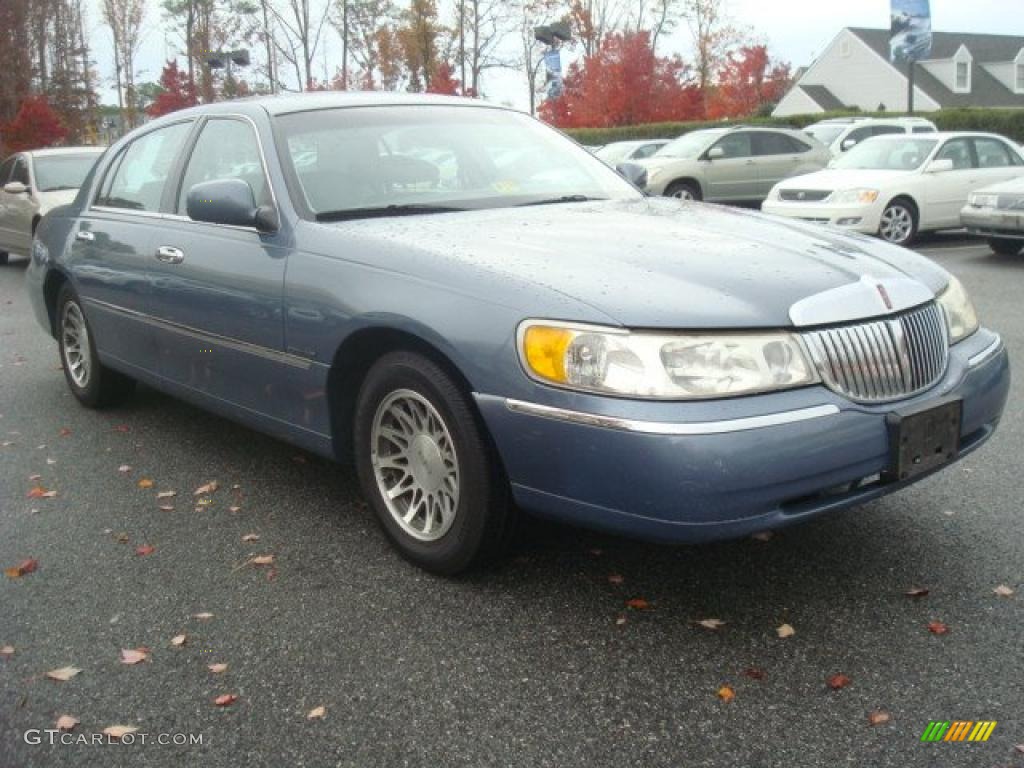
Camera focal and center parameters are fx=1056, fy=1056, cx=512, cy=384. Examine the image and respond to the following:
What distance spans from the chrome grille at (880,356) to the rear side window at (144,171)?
10.8 ft

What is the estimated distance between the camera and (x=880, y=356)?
9.96ft

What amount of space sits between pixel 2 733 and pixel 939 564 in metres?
2.84

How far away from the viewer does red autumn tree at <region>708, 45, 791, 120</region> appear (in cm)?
5644

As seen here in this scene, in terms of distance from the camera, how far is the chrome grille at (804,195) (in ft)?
44.2

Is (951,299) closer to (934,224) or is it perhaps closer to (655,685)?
(655,685)

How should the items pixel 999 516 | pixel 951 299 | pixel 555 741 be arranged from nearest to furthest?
pixel 555 741 → pixel 951 299 → pixel 999 516

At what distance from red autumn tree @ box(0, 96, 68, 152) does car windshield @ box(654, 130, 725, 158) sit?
16.0 metres

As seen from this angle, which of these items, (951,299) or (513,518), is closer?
(513,518)

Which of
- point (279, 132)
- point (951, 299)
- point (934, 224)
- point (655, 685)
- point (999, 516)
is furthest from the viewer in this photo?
point (934, 224)

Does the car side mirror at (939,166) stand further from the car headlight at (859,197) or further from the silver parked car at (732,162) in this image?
the silver parked car at (732,162)

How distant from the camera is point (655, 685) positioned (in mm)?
2791

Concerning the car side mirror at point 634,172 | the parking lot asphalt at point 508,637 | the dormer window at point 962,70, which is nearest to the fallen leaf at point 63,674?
the parking lot asphalt at point 508,637

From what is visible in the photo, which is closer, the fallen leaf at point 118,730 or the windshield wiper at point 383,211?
the fallen leaf at point 118,730

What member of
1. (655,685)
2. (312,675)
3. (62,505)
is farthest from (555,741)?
(62,505)
